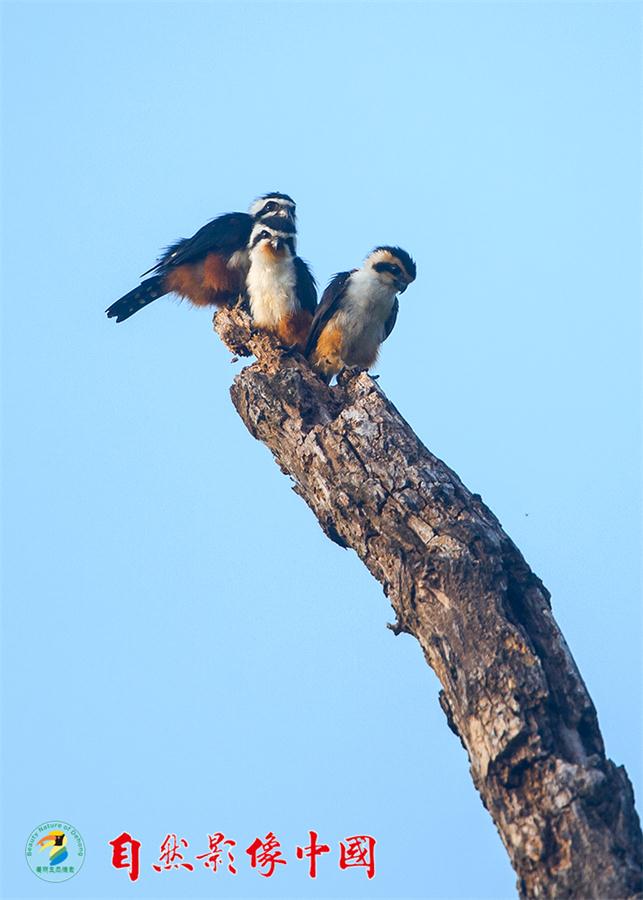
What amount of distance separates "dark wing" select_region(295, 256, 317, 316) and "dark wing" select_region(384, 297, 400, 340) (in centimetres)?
73

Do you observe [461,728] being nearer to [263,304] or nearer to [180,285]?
[263,304]

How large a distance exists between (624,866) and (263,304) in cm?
607

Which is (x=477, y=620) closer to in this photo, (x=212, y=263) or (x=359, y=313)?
(x=359, y=313)

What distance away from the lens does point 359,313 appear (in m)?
9.58

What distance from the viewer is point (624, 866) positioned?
492 cm

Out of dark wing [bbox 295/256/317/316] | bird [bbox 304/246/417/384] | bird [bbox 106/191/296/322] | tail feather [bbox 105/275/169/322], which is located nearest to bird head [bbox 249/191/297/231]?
bird [bbox 106/191/296/322]

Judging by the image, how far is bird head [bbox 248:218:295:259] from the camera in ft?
32.3

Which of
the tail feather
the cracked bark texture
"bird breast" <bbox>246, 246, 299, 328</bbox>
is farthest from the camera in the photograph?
the tail feather

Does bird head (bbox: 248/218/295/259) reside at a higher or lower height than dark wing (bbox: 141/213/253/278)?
lower

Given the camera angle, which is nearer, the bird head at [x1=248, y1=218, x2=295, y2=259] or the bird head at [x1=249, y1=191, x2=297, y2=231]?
the bird head at [x1=248, y1=218, x2=295, y2=259]

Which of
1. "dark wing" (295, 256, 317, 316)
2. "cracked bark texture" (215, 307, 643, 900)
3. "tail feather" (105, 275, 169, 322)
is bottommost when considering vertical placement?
"cracked bark texture" (215, 307, 643, 900)

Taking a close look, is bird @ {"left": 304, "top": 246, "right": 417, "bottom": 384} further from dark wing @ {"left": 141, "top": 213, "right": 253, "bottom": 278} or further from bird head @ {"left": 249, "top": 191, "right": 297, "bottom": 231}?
dark wing @ {"left": 141, "top": 213, "right": 253, "bottom": 278}

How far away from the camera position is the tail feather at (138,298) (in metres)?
11.0

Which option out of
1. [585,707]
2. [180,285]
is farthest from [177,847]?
[180,285]
